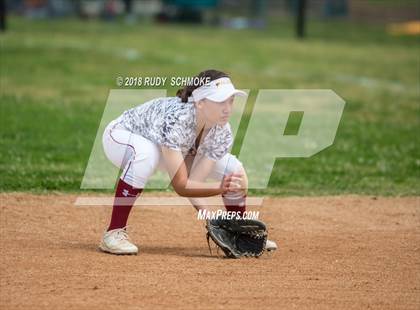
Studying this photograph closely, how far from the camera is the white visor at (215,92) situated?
691 centimetres

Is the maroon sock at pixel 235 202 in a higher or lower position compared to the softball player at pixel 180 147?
lower

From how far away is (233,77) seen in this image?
72.7ft

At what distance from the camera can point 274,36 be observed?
1415 inches

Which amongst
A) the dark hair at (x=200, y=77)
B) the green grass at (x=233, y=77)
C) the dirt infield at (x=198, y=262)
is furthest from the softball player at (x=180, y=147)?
the green grass at (x=233, y=77)

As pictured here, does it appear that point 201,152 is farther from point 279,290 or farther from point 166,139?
point 279,290

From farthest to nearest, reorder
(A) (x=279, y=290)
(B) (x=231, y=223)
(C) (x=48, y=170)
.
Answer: (C) (x=48, y=170) < (B) (x=231, y=223) < (A) (x=279, y=290)

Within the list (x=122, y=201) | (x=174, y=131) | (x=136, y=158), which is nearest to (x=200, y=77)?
(x=174, y=131)

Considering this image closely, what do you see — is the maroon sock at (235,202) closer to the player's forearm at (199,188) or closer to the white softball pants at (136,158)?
the white softball pants at (136,158)

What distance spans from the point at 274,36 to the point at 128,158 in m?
29.1

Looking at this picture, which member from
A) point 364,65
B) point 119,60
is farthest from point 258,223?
point 364,65

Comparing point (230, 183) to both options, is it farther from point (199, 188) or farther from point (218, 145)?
point (218, 145)

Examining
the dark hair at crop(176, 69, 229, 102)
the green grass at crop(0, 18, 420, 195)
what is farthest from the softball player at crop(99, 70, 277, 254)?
A: the green grass at crop(0, 18, 420, 195)

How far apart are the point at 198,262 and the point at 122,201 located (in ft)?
2.37

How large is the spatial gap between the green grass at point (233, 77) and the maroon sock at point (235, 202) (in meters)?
3.15
